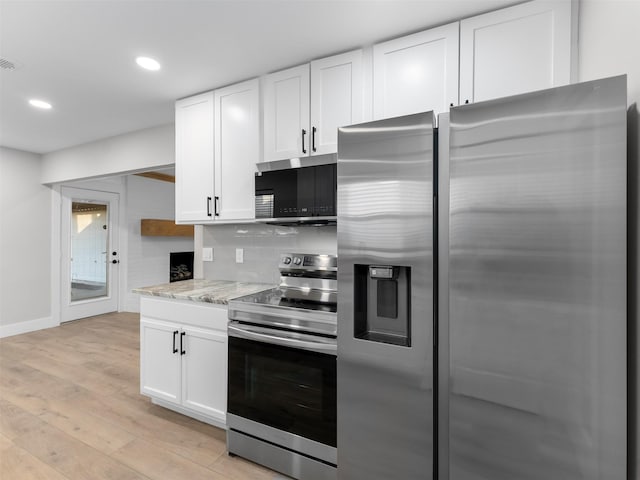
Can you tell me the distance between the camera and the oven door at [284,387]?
1.66m

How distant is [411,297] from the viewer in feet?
4.42

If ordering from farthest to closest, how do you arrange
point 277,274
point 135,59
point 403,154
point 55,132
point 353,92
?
point 55,132 → point 277,274 → point 135,59 → point 353,92 → point 403,154

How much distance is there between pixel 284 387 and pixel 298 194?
1.16m

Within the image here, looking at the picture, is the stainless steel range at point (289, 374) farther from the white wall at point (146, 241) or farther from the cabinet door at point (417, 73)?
the white wall at point (146, 241)

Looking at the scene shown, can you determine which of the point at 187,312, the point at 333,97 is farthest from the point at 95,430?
the point at 333,97

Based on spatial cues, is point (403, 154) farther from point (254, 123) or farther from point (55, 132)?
point (55, 132)

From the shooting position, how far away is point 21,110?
3.20m

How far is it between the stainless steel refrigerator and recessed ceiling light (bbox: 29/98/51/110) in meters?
3.14

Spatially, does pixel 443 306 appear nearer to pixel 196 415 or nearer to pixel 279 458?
pixel 279 458

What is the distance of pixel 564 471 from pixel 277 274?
6.69ft

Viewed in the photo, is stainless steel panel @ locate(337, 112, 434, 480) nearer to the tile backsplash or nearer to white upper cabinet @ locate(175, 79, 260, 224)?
the tile backsplash

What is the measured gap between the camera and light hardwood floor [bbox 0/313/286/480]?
1890mm

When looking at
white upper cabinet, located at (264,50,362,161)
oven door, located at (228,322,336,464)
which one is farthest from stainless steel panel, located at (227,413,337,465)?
white upper cabinet, located at (264,50,362,161)

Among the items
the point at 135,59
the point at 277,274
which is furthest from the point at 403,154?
the point at 135,59
